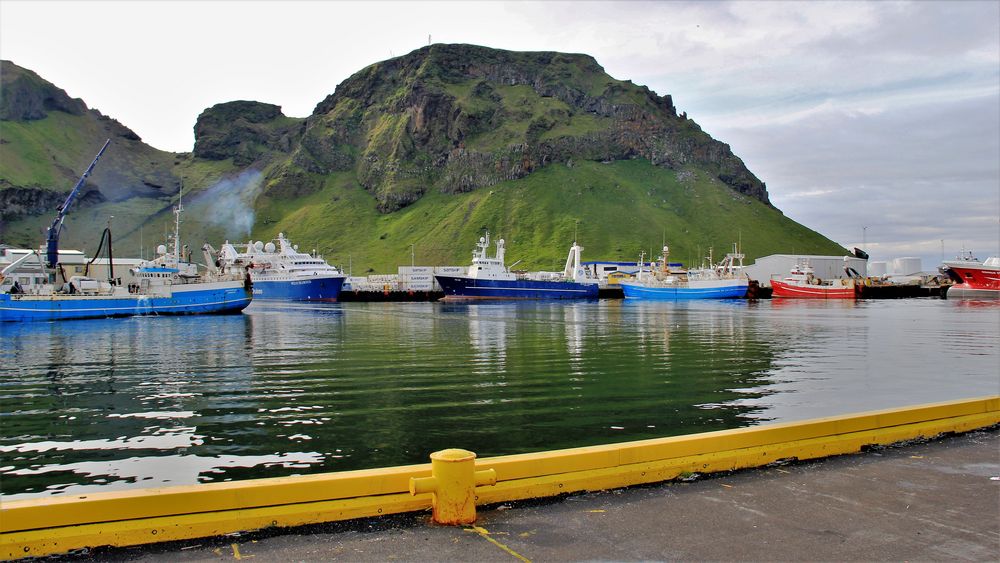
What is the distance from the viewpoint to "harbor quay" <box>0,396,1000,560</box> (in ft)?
21.6

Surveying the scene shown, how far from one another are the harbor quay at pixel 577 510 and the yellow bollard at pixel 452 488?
0.5 inches

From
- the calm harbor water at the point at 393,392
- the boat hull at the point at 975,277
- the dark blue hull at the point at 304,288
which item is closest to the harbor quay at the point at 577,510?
the calm harbor water at the point at 393,392

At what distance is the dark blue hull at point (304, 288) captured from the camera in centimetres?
11619

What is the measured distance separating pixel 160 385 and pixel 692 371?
19732 millimetres

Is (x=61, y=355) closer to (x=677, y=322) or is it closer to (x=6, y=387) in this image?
(x=6, y=387)

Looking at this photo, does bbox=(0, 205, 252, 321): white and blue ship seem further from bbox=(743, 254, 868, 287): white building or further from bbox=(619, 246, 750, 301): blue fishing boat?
bbox=(743, 254, 868, 287): white building

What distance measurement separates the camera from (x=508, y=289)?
12344cm

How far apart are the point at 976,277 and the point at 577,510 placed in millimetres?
121831

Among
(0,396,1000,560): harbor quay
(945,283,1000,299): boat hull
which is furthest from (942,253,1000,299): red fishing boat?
(0,396,1000,560): harbor quay

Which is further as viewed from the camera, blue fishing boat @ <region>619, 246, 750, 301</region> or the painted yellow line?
blue fishing boat @ <region>619, 246, 750, 301</region>

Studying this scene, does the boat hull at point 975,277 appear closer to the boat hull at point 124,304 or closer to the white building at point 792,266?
the white building at point 792,266

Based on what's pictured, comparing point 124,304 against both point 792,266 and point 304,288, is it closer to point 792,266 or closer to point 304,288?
point 304,288

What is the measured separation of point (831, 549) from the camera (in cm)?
663

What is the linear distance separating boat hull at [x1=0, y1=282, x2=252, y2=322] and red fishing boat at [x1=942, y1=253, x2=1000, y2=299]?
347ft
